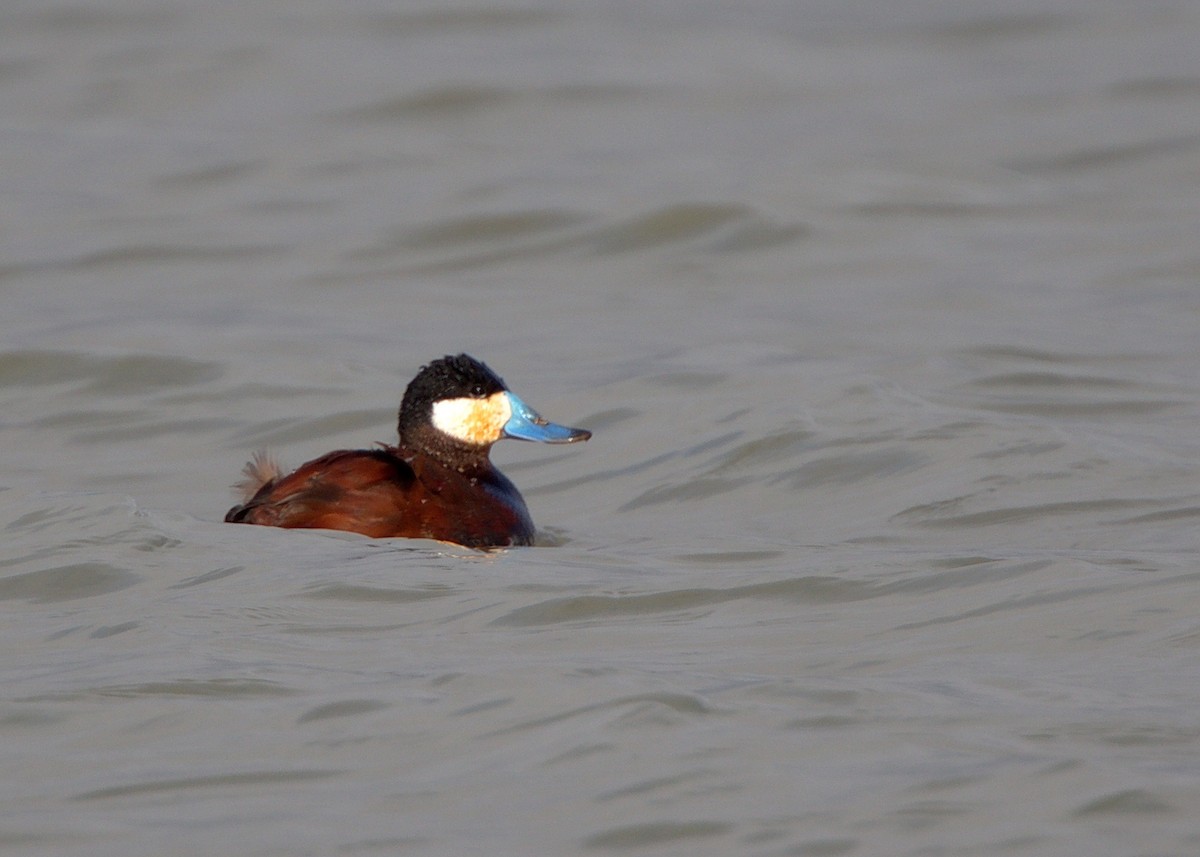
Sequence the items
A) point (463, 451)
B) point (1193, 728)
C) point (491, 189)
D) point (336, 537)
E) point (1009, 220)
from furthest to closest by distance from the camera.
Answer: point (491, 189), point (1009, 220), point (463, 451), point (336, 537), point (1193, 728)

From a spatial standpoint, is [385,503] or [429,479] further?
[429,479]

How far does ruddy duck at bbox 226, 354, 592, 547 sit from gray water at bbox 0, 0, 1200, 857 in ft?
0.61

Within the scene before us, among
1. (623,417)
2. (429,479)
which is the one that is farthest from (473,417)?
(623,417)

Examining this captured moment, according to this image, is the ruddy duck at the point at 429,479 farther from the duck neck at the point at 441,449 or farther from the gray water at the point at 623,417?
the gray water at the point at 623,417

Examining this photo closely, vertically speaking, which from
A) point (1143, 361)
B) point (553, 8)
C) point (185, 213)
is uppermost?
point (553, 8)

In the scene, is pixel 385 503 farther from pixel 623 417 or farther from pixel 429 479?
pixel 623 417

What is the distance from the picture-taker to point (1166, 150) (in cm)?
1465

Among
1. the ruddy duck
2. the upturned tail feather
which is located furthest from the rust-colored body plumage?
the upturned tail feather

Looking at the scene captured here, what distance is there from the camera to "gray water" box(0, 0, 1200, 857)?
4176mm

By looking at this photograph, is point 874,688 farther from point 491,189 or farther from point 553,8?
point 553,8

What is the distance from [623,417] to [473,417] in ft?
8.01

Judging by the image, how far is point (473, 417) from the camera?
22.7ft

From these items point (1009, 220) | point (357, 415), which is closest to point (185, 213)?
point (357, 415)

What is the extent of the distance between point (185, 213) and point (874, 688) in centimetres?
980
